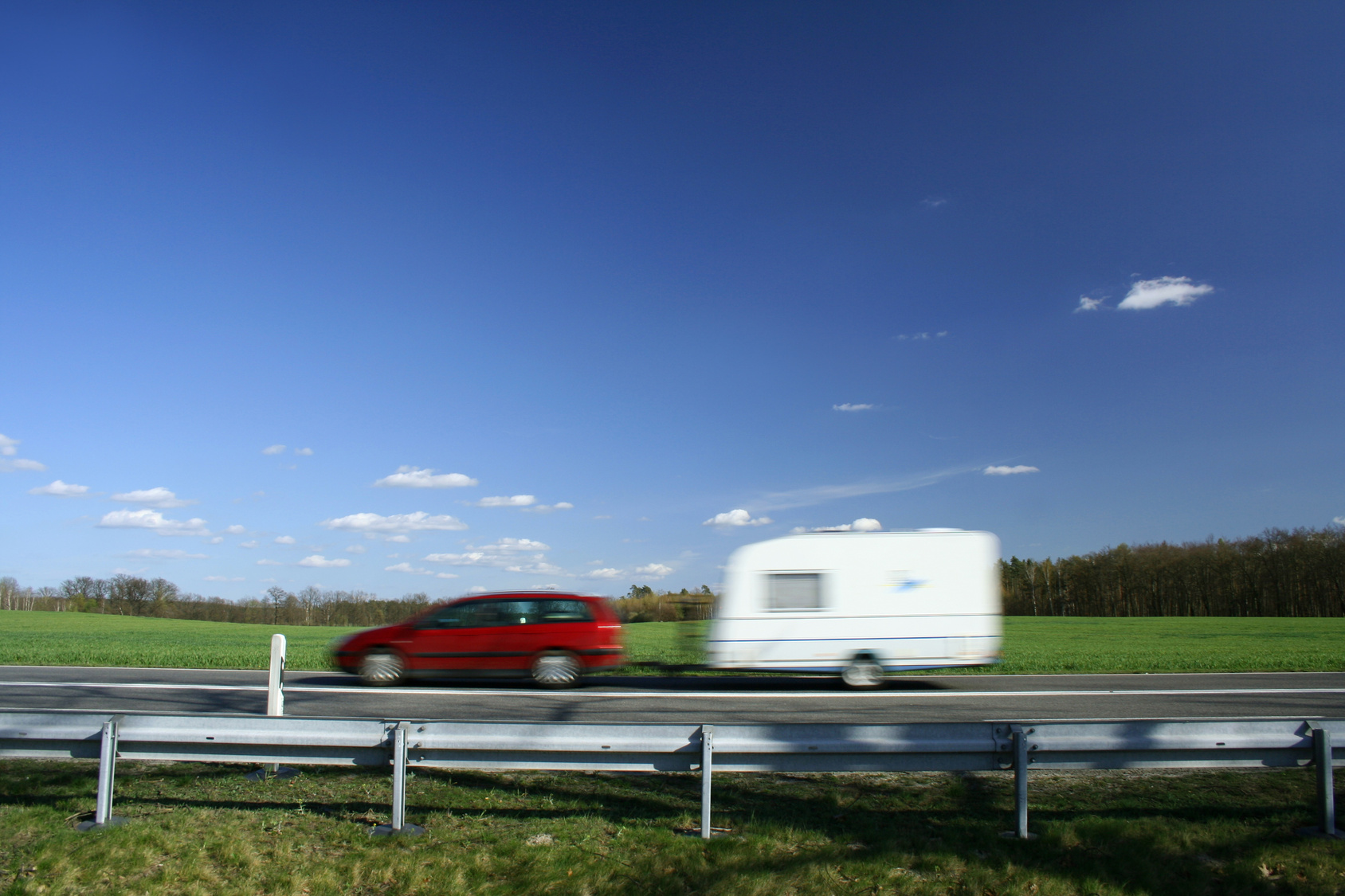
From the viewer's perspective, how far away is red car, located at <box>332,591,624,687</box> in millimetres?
12352

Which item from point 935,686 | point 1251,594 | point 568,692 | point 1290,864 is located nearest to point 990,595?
point 935,686

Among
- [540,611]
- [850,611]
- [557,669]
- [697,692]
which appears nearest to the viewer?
[697,692]

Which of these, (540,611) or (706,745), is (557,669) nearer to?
(540,611)

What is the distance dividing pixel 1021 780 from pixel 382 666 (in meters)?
10.7

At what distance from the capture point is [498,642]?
12375 millimetres

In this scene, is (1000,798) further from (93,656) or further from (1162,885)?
(93,656)

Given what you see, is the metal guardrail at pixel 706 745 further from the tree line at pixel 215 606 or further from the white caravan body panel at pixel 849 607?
the tree line at pixel 215 606

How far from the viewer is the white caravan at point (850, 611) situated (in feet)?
40.6

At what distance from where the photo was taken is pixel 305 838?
4.42m

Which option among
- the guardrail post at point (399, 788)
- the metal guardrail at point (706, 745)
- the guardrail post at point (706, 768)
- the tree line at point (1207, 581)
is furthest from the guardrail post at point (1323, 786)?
the tree line at point (1207, 581)

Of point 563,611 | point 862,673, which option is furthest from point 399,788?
point 862,673

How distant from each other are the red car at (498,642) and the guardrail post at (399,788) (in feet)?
25.7

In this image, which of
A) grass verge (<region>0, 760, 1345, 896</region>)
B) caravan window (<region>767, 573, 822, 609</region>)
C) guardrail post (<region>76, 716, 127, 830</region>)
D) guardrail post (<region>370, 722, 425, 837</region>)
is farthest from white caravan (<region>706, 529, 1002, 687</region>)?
guardrail post (<region>76, 716, 127, 830</region>)

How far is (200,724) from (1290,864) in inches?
248
